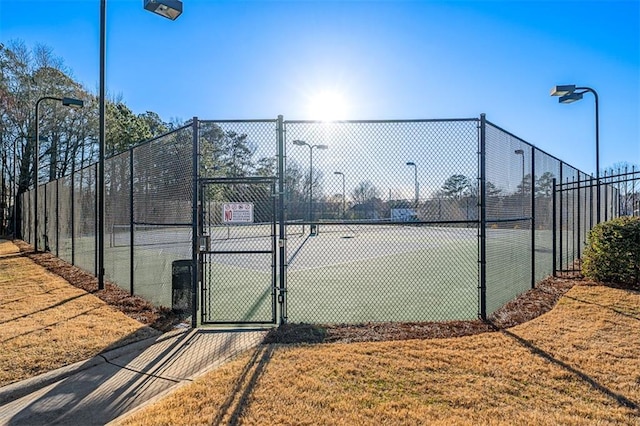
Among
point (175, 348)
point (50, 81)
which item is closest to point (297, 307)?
point (175, 348)

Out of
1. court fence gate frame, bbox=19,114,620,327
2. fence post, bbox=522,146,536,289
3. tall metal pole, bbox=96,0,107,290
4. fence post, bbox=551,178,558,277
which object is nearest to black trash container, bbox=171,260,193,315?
court fence gate frame, bbox=19,114,620,327

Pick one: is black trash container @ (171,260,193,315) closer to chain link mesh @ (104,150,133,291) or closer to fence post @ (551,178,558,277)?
chain link mesh @ (104,150,133,291)

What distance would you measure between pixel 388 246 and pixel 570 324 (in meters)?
9.98

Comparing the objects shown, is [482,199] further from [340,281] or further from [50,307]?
[50,307]

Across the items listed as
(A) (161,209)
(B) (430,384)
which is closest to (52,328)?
(A) (161,209)

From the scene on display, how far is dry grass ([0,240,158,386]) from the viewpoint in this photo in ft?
12.9

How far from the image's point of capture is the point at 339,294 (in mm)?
7008

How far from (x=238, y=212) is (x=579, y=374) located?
4.12m

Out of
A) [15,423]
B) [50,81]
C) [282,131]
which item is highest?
[50,81]

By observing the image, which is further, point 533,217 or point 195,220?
point 533,217

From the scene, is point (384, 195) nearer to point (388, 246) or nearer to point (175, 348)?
point (175, 348)

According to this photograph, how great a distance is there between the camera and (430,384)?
3.29m

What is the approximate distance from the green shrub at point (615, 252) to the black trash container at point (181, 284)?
7606mm

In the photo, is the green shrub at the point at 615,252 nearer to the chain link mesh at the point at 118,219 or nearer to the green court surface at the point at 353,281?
the green court surface at the point at 353,281
